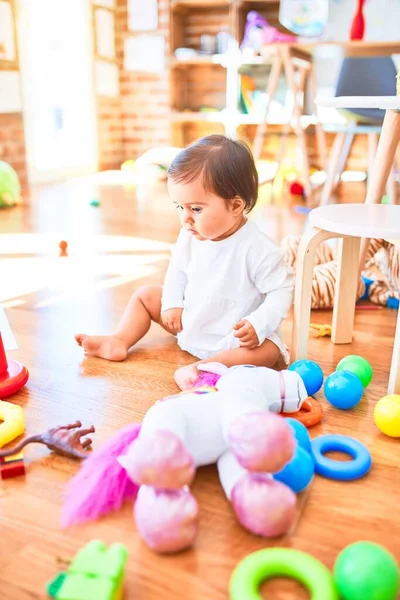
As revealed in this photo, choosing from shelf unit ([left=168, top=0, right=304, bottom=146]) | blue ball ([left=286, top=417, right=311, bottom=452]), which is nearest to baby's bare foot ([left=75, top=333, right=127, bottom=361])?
blue ball ([left=286, top=417, right=311, bottom=452])

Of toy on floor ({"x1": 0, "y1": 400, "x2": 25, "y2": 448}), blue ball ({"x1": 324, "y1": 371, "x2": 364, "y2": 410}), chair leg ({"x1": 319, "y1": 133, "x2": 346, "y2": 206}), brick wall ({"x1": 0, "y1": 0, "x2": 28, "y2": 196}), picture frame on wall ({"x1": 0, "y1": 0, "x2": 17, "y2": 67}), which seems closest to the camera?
toy on floor ({"x1": 0, "y1": 400, "x2": 25, "y2": 448})

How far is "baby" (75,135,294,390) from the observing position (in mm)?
978

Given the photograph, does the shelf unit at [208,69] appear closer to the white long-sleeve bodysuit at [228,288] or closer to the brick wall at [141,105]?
the brick wall at [141,105]

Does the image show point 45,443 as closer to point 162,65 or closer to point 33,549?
point 33,549

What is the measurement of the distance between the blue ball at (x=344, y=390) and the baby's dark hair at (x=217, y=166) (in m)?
0.36

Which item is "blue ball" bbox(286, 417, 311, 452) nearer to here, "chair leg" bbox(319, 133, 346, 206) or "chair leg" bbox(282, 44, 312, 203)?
"chair leg" bbox(319, 133, 346, 206)

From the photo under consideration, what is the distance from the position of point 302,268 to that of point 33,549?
64 centimetres

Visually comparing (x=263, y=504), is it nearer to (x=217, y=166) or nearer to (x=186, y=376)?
(x=186, y=376)

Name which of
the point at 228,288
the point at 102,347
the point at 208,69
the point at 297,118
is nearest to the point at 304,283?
the point at 228,288

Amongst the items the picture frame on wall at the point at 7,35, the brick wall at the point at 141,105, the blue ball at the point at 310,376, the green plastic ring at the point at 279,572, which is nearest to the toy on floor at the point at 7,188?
the picture frame on wall at the point at 7,35

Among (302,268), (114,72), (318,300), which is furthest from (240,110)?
(302,268)

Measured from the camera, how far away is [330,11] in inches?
146

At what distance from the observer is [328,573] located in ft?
1.91

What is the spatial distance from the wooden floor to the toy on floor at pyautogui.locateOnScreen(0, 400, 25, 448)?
0.03m
